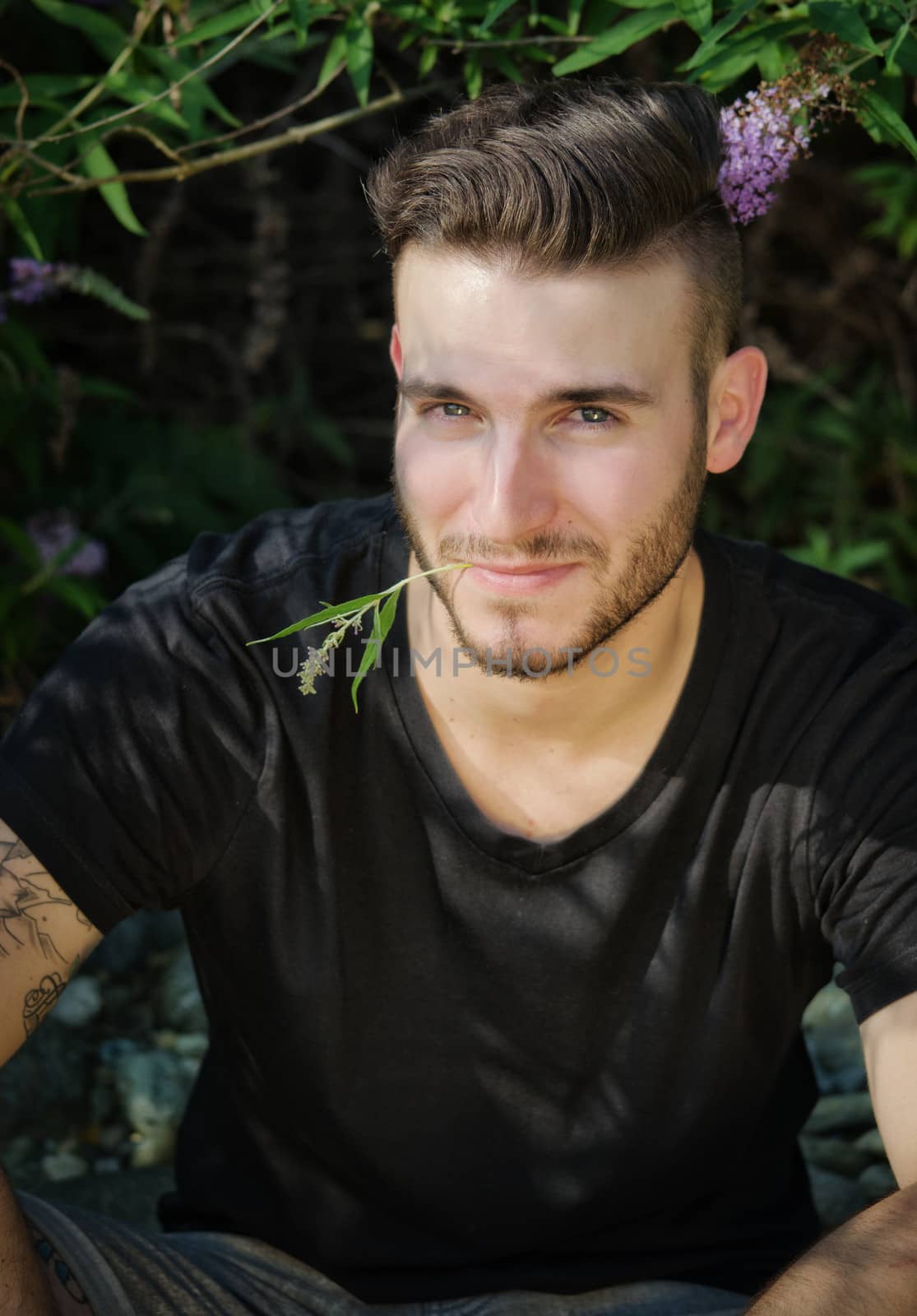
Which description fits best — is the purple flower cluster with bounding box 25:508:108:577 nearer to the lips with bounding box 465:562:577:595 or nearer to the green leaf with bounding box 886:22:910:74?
the lips with bounding box 465:562:577:595

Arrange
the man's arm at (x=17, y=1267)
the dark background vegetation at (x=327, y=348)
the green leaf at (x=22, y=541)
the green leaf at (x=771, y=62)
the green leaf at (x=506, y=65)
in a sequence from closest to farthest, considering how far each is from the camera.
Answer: the man's arm at (x=17, y=1267) < the green leaf at (x=771, y=62) < the green leaf at (x=506, y=65) < the green leaf at (x=22, y=541) < the dark background vegetation at (x=327, y=348)

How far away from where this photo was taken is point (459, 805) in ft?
6.98

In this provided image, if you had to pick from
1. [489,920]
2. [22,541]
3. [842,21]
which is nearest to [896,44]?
[842,21]

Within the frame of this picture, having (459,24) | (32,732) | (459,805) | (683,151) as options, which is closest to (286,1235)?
(459,805)

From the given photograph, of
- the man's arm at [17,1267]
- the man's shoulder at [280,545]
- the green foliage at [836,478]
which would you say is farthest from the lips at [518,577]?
the green foliage at [836,478]

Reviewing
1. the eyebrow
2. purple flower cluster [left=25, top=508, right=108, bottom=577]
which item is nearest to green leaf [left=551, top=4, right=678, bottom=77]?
the eyebrow

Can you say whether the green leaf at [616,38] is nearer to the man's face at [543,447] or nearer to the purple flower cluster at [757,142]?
the purple flower cluster at [757,142]

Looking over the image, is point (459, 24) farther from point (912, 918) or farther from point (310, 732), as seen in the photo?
point (912, 918)

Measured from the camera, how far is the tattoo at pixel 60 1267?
1.99 m

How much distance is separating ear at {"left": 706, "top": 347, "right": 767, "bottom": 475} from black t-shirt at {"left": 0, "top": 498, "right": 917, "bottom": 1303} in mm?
291

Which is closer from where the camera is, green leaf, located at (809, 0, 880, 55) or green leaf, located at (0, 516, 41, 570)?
green leaf, located at (809, 0, 880, 55)

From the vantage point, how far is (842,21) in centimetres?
196

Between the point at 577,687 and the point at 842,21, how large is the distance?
0.97m

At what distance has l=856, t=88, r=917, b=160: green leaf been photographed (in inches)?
80.7
